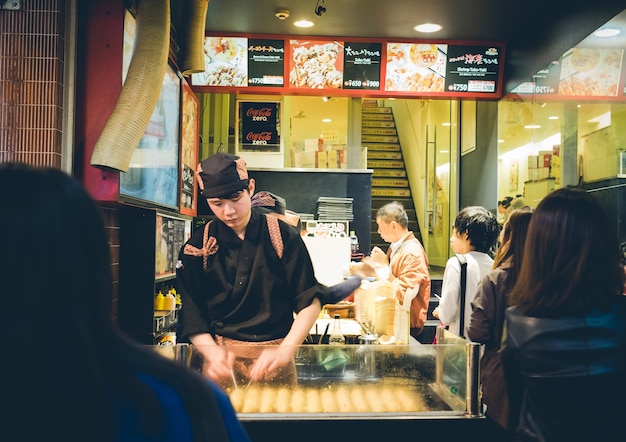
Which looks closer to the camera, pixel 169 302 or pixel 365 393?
pixel 365 393

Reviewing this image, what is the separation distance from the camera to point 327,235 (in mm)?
5242

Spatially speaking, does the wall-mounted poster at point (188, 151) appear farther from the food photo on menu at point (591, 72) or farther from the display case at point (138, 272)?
the food photo on menu at point (591, 72)

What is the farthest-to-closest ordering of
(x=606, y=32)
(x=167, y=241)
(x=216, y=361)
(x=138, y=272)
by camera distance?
(x=606, y=32)
(x=167, y=241)
(x=138, y=272)
(x=216, y=361)

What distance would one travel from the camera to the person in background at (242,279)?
2.57m

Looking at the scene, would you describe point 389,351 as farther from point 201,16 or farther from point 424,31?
point 424,31

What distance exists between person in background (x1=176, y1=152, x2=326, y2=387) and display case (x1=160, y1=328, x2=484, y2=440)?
22 centimetres

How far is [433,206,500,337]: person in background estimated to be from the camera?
11.8 ft

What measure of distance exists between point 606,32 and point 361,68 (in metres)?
2.37

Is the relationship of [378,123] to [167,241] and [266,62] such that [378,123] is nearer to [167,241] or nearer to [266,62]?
[266,62]

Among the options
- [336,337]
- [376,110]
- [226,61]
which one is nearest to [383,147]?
[376,110]

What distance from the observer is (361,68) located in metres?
6.19

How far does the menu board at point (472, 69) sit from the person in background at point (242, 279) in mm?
4127

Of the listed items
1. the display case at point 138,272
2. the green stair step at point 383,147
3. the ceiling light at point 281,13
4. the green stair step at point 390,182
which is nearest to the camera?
the display case at point 138,272

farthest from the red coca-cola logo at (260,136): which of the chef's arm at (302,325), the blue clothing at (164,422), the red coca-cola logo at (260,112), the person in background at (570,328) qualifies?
the blue clothing at (164,422)
